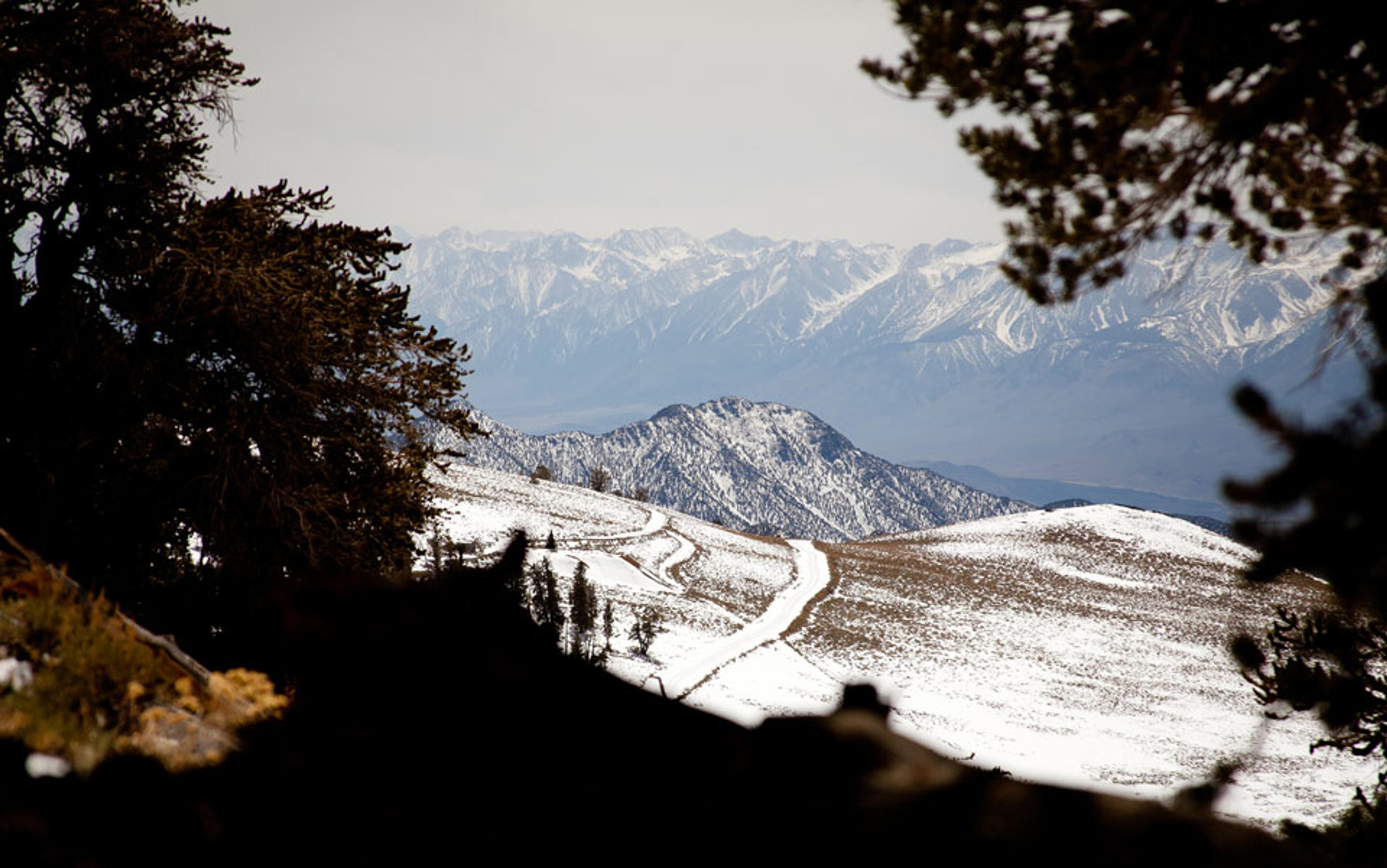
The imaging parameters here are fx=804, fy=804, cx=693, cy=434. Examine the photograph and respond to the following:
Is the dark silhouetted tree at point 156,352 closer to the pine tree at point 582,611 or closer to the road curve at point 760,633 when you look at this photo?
the road curve at point 760,633

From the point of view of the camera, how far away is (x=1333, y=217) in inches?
227

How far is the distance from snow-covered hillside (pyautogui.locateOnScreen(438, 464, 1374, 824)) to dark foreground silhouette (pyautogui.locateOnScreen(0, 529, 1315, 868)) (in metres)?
1.22

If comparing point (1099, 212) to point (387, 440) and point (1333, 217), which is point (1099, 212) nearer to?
point (1333, 217)

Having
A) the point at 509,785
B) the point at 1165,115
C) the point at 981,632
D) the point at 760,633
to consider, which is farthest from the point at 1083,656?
the point at 509,785

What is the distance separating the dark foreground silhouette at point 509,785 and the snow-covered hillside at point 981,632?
4.00 ft

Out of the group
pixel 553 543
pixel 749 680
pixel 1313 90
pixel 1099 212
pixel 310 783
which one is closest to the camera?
pixel 310 783

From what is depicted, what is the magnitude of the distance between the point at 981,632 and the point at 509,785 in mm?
67692

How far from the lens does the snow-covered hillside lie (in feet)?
121

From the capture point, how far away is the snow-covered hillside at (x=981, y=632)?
37.0 meters

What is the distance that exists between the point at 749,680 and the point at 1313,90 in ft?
123

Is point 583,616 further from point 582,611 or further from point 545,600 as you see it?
point 545,600

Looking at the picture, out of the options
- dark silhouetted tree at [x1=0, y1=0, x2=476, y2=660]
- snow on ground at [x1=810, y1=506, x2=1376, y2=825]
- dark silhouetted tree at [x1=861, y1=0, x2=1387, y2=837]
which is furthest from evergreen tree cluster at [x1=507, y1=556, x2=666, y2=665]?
dark silhouetted tree at [x1=861, y1=0, x2=1387, y2=837]

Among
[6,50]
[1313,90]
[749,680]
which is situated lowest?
[749,680]

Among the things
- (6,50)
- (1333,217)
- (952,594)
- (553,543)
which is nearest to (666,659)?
(553,543)
